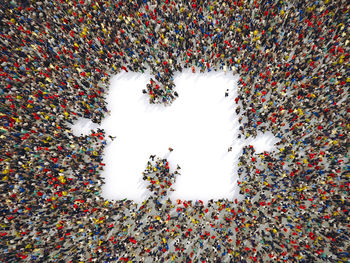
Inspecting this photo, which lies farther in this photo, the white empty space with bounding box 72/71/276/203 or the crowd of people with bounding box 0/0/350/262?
the white empty space with bounding box 72/71/276/203

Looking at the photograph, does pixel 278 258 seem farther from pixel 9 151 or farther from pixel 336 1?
pixel 9 151

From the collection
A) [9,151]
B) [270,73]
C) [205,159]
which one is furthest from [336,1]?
[9,151]

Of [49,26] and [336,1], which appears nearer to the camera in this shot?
[336,1]

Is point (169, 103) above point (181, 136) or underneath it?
above

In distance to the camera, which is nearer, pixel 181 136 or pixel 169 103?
pixel 181 136
